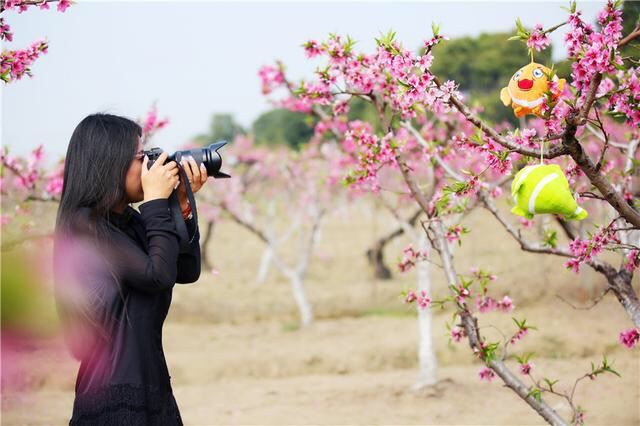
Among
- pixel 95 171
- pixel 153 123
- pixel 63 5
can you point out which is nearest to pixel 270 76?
pixel 153 123

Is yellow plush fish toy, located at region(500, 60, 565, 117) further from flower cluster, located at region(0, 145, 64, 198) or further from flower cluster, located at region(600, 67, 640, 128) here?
flower cluster, located at region(0, 145, 64, 198)

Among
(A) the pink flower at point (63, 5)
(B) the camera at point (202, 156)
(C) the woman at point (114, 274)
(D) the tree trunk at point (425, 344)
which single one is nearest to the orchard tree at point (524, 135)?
(B) the camera at point (202, 156)

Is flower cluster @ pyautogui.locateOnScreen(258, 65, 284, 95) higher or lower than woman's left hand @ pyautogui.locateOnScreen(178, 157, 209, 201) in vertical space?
higher

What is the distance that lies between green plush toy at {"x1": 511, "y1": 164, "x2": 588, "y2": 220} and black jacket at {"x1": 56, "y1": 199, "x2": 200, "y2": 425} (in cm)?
124

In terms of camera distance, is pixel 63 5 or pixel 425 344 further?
pixel 425 344

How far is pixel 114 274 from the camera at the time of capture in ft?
6.87

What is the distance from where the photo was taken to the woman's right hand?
2.20 metres

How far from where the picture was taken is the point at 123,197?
2.25 metres

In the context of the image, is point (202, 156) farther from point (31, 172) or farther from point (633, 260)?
point (31, 172)

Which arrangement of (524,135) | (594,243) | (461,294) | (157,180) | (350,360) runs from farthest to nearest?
(350,360) < (461,294) < (594,243) < (524,135) < (157,180)

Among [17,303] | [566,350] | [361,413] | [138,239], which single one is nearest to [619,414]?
[361,413]

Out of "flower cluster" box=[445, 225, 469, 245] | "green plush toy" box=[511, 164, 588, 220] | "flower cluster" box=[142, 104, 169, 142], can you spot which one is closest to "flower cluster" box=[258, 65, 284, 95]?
"flower cluster" box=[142, 104, 169, 142]

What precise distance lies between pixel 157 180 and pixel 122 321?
45cm

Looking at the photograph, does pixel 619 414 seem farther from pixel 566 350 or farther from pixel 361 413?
pixel 566 350
